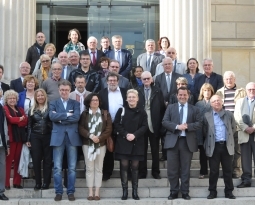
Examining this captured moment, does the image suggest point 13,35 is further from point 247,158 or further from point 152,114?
point 247,158

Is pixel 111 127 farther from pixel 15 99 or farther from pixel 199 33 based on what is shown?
pixel 199 33

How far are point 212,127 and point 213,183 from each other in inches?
39.4

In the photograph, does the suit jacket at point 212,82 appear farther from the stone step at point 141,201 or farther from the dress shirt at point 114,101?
the stone step at point 141,201

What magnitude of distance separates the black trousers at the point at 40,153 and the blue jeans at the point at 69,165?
27 centimetres

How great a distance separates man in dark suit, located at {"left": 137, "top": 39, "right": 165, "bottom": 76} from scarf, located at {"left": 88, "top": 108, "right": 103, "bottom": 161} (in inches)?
99.6

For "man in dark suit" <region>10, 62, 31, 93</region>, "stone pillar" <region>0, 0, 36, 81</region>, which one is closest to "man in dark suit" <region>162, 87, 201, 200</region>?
"man in dark suit" <region>10, 62, 31, 93</region>

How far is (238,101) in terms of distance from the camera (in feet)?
36.4

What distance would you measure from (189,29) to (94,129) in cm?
453

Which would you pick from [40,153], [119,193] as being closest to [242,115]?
[119,193]

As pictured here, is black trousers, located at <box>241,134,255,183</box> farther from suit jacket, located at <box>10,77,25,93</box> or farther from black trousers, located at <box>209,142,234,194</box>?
suit jacket, located at <box>10,77,25,93</box>

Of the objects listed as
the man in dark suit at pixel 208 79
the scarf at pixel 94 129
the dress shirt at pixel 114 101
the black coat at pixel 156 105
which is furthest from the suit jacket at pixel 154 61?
the scarf at pixel 94 129

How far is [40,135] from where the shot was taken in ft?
34.4

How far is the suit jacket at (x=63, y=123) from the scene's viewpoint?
10.2 m

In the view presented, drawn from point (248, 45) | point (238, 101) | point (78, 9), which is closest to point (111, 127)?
point (238, 101)
